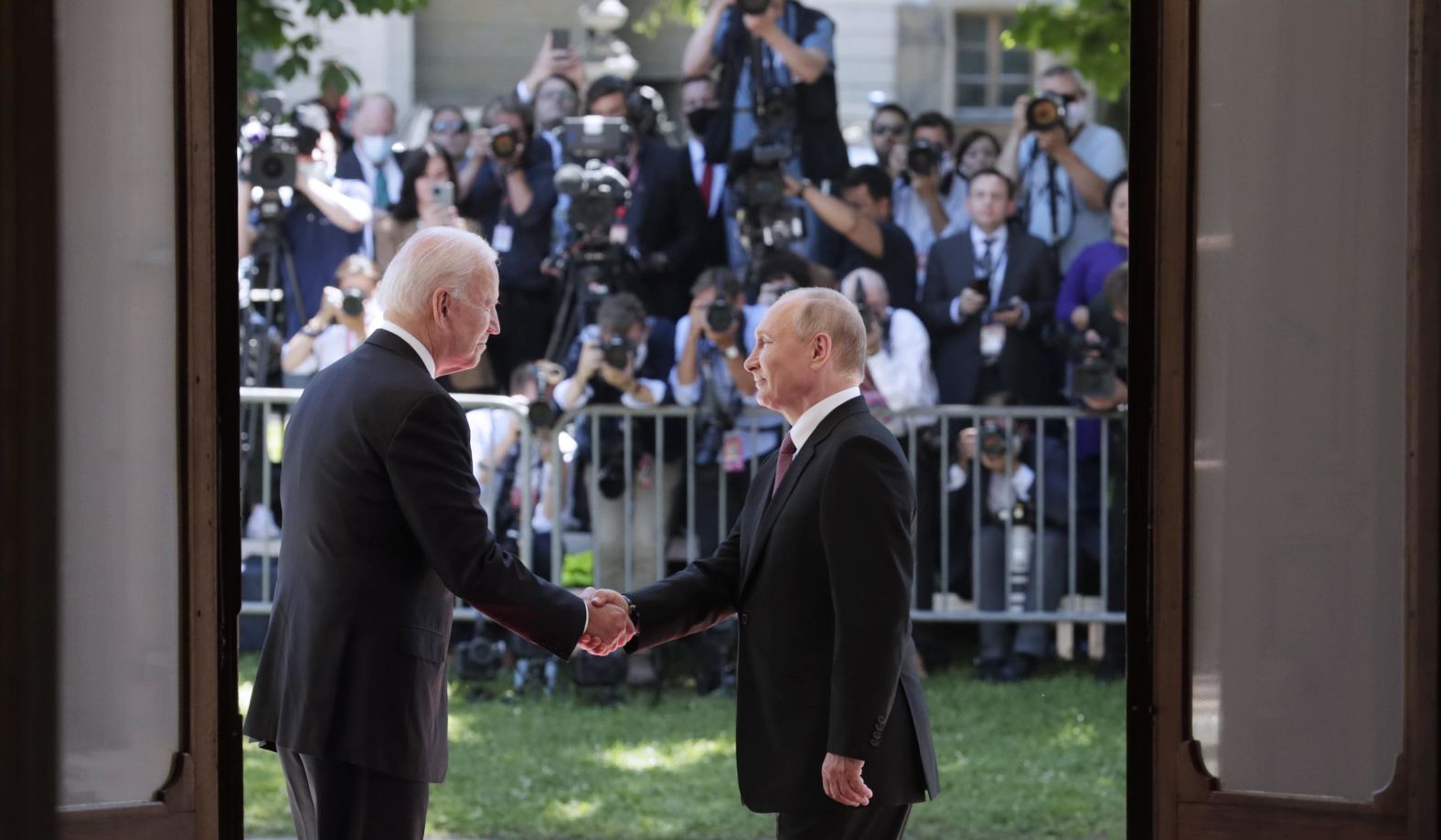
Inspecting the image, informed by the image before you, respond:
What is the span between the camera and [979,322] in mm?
7848

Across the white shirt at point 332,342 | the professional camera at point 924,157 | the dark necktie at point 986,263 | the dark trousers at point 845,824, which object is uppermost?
the professional camera at point 924,157

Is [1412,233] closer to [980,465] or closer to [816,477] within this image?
[816,477]

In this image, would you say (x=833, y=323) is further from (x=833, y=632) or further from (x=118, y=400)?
(x=118, y=400)

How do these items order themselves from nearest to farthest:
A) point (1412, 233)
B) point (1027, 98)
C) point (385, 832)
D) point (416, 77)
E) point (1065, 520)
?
point (1412, 233), point (385, 832), point (1065, 520), point (1027, 98), point (416, 77)

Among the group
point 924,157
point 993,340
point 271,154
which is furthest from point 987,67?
point 271,154

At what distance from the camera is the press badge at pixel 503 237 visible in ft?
26.5

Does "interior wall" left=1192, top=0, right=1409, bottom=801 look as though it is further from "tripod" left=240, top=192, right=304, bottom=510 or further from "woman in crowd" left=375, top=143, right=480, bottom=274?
"tripod" left=240, top=192, right=304, bottom=510

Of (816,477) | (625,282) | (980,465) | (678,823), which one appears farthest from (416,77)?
(816,477)

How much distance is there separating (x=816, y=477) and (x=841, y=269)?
4.26m

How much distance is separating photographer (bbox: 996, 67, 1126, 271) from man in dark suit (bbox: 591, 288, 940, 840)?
4346 mm

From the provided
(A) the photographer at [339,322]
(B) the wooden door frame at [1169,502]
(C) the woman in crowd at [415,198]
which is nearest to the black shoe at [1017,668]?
(C) the woman in crowd at [415,198]

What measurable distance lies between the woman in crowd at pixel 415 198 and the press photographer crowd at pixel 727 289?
16 mm

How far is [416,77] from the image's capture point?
1441cm

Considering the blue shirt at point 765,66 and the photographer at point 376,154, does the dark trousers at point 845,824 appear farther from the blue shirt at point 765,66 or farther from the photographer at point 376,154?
the photographer at point 376,154
